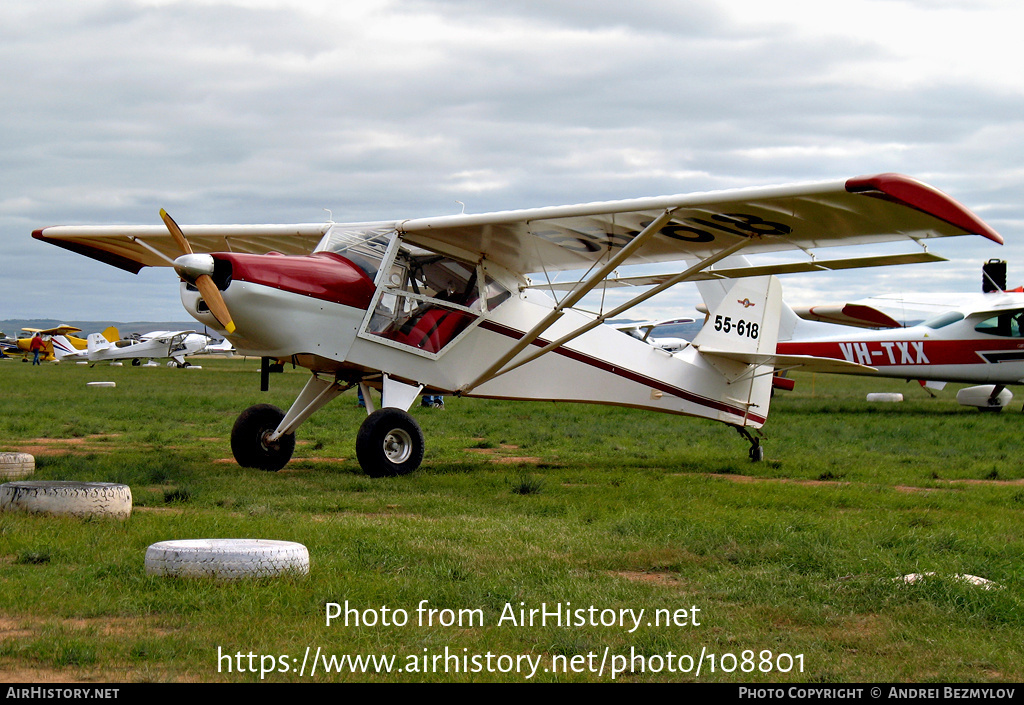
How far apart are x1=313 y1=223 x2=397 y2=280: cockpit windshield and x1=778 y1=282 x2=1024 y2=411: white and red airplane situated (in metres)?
17.7

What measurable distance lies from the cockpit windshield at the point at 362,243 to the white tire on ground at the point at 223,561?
5775 mm

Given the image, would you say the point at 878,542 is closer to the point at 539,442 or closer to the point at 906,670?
the point at 906,670

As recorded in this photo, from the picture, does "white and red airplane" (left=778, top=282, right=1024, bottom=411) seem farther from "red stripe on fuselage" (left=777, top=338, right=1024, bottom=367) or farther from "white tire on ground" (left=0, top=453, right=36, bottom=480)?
"white tire on ground" (left=0, top=453, right=36, bottom=480)

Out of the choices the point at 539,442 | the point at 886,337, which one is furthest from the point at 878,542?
the point at 886,337

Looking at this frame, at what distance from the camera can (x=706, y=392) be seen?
13984 mm

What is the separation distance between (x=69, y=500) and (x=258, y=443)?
4341 mm

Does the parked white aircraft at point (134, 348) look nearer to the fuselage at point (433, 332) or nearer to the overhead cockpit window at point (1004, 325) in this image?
the overhead cockpit window at point (1004, 325)

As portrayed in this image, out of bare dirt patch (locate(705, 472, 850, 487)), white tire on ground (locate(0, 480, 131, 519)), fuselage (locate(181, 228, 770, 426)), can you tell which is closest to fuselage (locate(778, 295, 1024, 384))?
fuselage (locate(181, 228, 770, 426))

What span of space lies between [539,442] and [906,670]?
39.8ft

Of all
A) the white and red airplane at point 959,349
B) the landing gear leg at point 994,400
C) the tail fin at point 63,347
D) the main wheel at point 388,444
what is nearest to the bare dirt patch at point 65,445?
the main wheel at point 388,444

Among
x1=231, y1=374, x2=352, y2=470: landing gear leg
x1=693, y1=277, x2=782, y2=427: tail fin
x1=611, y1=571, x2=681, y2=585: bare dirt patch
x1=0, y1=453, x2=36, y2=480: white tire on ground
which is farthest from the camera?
x1=693, y1=277, x2=782, y2=427: tail fin

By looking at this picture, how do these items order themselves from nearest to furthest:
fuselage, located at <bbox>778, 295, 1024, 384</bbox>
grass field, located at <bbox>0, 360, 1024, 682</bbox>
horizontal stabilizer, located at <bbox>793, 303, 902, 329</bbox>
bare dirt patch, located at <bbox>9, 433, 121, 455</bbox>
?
1. grass field, located at <bbox>0, 360, 1024, 682</bbox>
2. bare dirt patch, located at <bbox>9, 433, 121, 455</bbox>
3. fuselage, located at <bbox>778, 295, 1024, 384</bbox>
4. horizontal stabilizer, located at <bbox>793, 303, 902, 329</bbox>

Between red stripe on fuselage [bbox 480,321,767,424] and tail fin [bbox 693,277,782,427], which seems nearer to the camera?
red stripe on fuselage [bbox 480,321,767,424]

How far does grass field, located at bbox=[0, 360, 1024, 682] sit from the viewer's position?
4.29m
